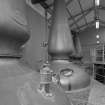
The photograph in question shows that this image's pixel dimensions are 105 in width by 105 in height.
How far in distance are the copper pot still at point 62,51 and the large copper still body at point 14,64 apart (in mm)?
1637

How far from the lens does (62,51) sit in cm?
275

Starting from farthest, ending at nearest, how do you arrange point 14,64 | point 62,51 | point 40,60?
point 40,60, point 62,51, point 14,64

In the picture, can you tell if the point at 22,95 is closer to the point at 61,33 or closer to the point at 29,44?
the point at 61,33

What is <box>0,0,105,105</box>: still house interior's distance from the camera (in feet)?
2.93

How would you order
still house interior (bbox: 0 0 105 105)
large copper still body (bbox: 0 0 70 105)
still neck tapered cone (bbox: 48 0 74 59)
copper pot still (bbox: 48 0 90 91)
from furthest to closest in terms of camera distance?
still neck tapered cone (bbox: 48 0 74 59)
copper pot still (bbox: 48 0 90 91)
still house interior (bbox: 0 0 105 105)
large copper still body (bbox: 0 0 70 105)

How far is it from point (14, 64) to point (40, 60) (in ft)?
6.02

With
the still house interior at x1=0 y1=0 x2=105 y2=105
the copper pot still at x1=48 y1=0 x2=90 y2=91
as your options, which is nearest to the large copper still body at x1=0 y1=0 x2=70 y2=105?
the still house interior at x1=0 y1=0 x2=105 y2=105

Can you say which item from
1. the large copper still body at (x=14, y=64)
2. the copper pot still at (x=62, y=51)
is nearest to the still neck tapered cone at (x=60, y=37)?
the copper pot still at (x=62, y=51)

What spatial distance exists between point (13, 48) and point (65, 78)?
1.76 m

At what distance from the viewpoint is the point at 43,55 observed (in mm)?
4363

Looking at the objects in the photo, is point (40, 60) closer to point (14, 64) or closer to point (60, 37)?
point (60, 37)

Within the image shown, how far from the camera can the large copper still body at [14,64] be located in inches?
31.0

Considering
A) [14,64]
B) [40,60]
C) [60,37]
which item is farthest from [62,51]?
[14,64]

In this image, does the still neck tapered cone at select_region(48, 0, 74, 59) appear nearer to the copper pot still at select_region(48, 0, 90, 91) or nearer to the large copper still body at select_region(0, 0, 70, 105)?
the copper pot still at select_region(48, 0, 90, 91)
